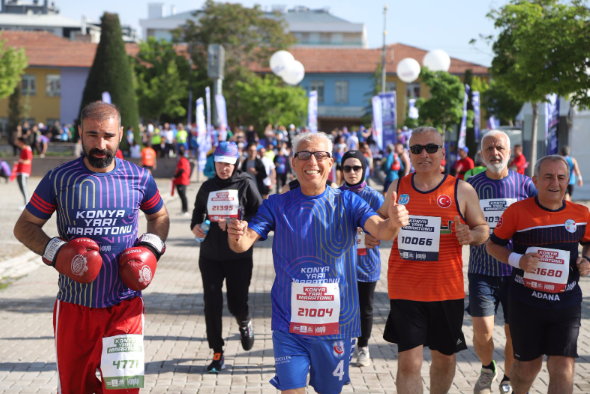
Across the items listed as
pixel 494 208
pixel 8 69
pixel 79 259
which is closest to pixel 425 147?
pixel 494 208

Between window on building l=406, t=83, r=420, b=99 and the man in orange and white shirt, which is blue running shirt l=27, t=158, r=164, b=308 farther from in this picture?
window on building l=406, t=83, r=420, b=99

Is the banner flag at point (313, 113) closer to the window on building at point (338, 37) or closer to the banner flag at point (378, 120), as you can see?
the banner flag at point (378, 120)

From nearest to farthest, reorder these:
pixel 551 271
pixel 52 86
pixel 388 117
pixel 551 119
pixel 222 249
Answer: pixel 551 271 → pixel 222 249 → pixel 551 119 → pixel 388 117 → pixel 52 86

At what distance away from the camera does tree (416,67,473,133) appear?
110 ft

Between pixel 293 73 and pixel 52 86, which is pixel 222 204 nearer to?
pixel 293 73

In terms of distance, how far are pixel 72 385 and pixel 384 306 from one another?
5921 millimetres

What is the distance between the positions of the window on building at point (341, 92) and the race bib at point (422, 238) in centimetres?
6932

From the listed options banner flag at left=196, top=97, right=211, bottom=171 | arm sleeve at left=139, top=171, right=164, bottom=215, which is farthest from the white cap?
banner flag at left=196, top=97, right=211, bottom=171

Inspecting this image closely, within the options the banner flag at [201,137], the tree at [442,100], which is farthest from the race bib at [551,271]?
the tree at [442,100]

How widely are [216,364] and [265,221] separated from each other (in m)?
2.73

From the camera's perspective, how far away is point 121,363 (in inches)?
160

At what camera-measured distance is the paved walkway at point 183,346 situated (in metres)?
6.18

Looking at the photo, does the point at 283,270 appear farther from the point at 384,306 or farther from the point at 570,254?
the point at 384,306

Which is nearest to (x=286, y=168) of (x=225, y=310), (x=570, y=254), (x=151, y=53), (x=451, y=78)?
(x=451, y=78)
